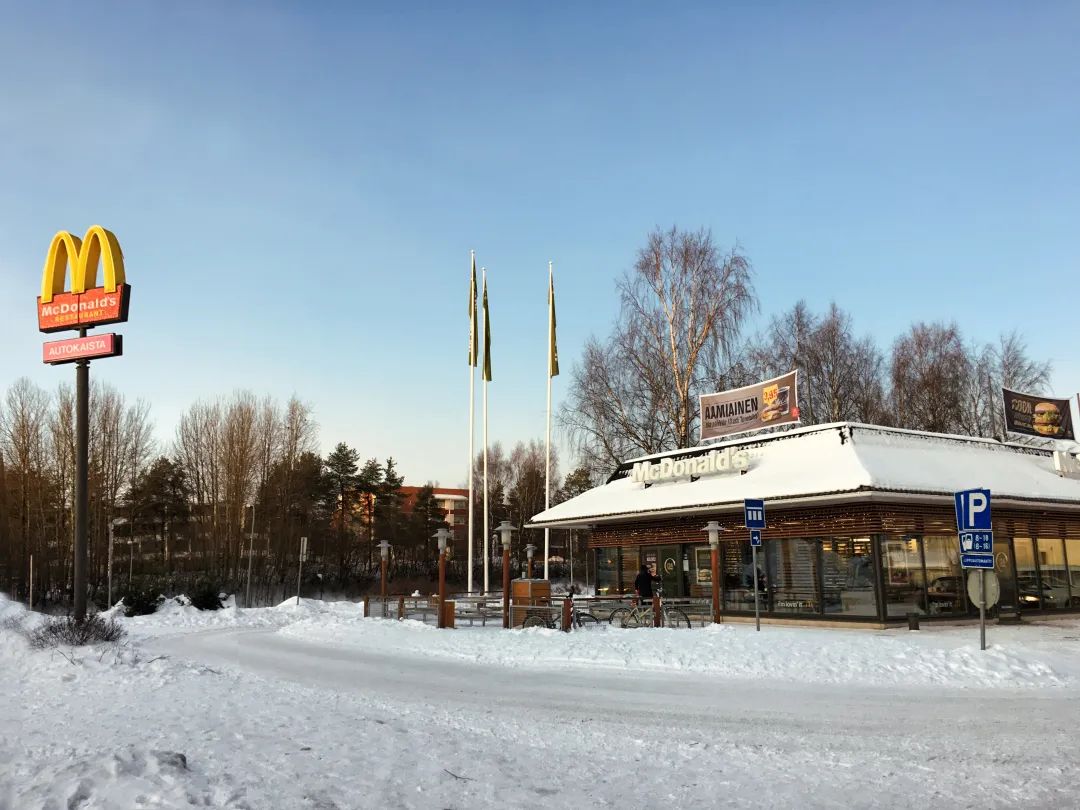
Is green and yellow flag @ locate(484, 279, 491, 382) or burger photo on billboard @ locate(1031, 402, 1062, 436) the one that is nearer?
burger photo on billboard @ locate(1031, 402, 1062, 436)

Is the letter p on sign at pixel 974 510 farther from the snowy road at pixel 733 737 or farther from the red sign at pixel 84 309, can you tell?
the red sign at pixel 84 309

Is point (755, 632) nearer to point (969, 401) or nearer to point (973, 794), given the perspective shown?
point (973, 794)

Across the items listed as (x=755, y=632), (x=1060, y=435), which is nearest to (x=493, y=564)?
(x=1060, y=435)

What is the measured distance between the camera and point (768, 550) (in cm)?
2350

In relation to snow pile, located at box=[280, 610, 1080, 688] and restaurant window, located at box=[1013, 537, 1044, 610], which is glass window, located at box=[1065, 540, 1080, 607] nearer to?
restaurant window, located at box=[1013, 537, 1044, 610]

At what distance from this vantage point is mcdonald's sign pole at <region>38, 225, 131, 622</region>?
17.0 m

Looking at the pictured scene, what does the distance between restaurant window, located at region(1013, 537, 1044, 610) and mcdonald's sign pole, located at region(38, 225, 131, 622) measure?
24.8 meters

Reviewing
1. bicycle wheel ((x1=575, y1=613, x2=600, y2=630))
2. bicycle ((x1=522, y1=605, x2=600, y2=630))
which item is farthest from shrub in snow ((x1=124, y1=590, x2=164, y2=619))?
bicycle wheel ((x1=575, y1=613, x2=600, y2=630))

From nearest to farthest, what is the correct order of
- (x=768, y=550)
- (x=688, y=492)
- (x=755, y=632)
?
1. (x=755, y=632)
2. (x=768, y=550)
3. (x=688, y=492)

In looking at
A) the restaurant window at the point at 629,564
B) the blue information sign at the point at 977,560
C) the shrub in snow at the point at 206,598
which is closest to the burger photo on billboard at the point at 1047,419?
the restaurant window at the point at 629,564

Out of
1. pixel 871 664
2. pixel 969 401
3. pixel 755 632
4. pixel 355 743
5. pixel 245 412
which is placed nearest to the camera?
pixel 355 743

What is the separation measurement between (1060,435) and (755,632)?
23702 mm

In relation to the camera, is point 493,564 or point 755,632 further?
point 493,564

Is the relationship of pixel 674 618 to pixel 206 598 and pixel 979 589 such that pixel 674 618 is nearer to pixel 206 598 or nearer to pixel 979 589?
pixel 979 589
